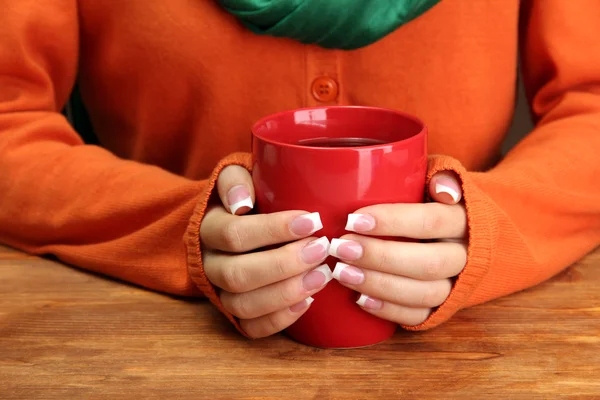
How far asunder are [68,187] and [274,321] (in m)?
0.33

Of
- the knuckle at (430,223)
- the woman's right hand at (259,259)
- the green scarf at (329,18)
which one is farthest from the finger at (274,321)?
the green scarf at (329,18)

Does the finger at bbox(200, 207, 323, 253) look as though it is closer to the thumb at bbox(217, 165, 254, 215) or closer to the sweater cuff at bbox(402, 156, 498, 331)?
the thumb at bbox(217, 165, 254, 215)

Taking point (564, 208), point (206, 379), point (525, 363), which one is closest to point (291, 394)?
point (206, 379)

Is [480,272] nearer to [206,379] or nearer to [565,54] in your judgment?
[206,379]

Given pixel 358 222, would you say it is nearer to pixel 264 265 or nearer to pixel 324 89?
pixel 264 265

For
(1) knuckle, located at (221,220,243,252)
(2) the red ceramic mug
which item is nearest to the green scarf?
(2) the red ceramic mug

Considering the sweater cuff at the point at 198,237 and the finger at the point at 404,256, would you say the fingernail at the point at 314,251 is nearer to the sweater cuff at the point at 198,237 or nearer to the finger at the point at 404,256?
the finger at the point at 404,256

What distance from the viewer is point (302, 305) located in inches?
19.4

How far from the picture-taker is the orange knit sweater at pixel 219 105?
64 centimetres

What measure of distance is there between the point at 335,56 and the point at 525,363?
42 centimetres

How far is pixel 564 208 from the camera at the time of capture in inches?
25.9

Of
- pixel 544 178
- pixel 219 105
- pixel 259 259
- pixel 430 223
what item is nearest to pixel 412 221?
pixel 430 223

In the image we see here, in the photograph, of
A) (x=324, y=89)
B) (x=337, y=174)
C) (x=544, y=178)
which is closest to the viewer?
(x=337, y=174)

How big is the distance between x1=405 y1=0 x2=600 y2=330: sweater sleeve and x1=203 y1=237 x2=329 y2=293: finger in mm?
126
